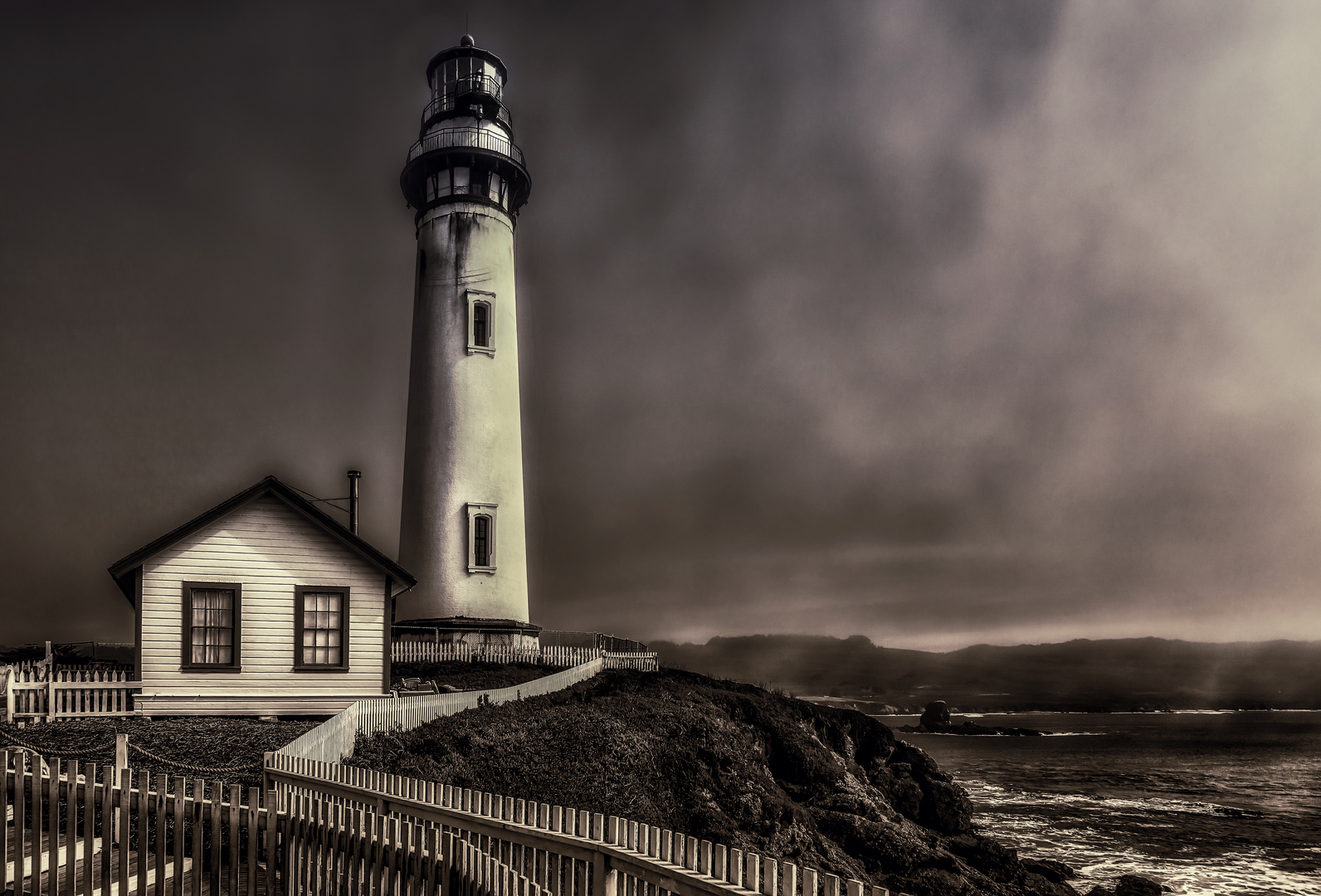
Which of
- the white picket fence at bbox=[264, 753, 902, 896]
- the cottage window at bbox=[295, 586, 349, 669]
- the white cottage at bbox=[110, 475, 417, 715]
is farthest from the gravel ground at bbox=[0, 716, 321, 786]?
the white picket fence at bbox=[264, 753, 902, 896]

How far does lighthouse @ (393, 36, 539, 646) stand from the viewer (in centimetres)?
3553

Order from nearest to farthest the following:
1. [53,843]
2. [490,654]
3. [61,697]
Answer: [53,843] < [61,697] < [490,654]

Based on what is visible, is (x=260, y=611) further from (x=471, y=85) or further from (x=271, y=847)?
(x=471, y=85)

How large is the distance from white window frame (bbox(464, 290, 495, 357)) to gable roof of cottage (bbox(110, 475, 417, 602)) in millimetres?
15897

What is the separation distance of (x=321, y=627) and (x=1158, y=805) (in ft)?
131

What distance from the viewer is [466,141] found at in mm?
37844

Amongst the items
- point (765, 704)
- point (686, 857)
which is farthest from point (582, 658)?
point (686, 857)

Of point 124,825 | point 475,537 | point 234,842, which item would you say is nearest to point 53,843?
point 124,825

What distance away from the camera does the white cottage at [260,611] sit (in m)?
20.0

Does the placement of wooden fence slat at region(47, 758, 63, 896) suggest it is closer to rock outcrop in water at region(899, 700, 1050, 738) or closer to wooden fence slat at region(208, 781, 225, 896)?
wooden fence slat at region(208, 781, 225, 896)

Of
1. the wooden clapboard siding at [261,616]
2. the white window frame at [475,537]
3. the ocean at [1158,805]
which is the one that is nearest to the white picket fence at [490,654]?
the white window frame at [475,537]

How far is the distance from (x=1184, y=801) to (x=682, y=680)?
28513 mm

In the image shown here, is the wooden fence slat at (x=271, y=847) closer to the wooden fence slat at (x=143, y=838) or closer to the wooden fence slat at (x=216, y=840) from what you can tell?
the wooden fence slat at (x=216, y=840)

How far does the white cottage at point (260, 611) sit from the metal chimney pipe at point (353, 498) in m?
6.80
